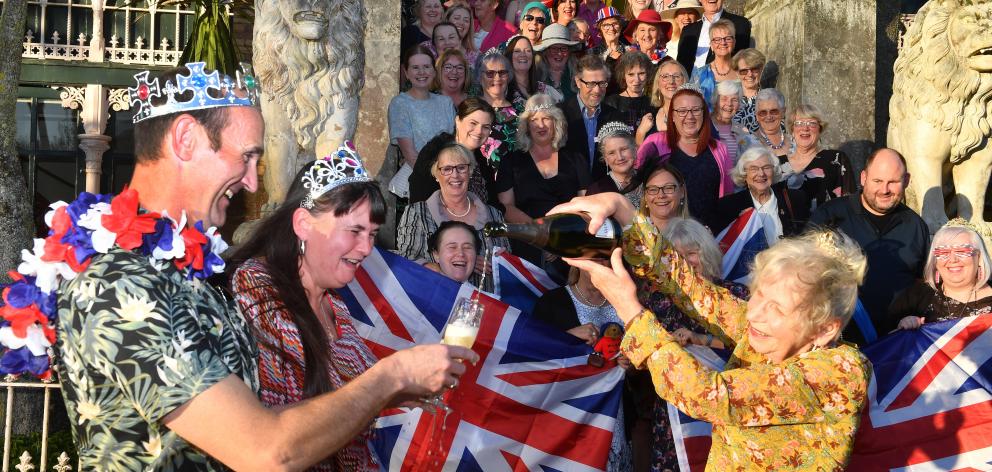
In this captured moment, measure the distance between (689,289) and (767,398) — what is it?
75 cm

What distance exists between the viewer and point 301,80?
805 centimetres

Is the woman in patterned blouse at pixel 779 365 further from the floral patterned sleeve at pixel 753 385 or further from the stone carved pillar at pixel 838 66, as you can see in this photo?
the stone carved pillar at pixel 838 66

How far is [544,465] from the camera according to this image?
599 centimetres

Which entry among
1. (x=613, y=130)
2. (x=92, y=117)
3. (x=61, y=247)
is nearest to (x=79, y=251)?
(x=61, y=247)

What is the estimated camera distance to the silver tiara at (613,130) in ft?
26.0

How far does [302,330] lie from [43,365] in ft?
2.39

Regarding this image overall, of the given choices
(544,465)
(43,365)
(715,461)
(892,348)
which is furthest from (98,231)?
(892,348)

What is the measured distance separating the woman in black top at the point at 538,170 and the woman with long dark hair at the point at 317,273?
3869 mm

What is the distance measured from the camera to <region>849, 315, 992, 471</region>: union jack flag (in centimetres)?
565

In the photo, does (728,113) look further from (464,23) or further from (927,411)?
(927,411)

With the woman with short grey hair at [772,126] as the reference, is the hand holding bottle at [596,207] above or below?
below

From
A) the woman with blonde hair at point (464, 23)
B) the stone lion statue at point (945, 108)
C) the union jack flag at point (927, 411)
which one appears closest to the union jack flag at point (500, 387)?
the union jack flag at point (927, 411)

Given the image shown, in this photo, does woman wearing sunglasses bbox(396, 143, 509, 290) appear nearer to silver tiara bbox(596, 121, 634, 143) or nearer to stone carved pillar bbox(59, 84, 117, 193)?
silver tiara bbox(596, 121, 634, 143)

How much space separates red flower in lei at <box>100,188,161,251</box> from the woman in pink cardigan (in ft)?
19.0
